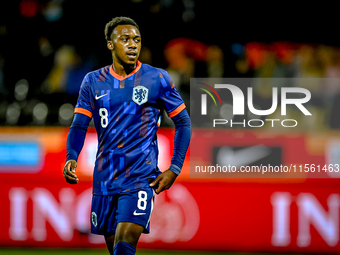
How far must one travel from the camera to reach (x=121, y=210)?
3020 millimetres

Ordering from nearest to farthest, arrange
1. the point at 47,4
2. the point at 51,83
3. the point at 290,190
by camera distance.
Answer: the point at 290,190 < the point at 51,83 < the point at 47,4

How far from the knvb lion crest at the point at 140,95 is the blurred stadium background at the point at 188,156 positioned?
323cm

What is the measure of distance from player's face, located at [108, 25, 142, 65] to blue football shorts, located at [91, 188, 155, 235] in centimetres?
83

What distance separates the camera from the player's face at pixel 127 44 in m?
3.13

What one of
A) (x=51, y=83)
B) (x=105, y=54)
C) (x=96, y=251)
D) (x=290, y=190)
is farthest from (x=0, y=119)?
(x=290, y=190)

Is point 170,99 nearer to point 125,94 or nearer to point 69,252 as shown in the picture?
point 125,94

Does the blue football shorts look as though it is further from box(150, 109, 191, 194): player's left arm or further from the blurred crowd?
the blurred crowd

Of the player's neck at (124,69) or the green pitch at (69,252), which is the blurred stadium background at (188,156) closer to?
the green pitch at (69,252)

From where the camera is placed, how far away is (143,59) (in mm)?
7180

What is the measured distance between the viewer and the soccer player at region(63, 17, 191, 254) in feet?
10.0

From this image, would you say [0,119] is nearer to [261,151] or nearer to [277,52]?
[261,151]

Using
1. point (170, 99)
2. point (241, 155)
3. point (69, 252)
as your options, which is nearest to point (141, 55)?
point (241, 155)

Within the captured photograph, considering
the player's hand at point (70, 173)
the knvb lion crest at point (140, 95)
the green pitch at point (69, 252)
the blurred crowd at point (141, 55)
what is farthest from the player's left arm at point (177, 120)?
the blurred crowd at point (141, 55)

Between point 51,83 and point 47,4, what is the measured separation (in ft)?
5.15
